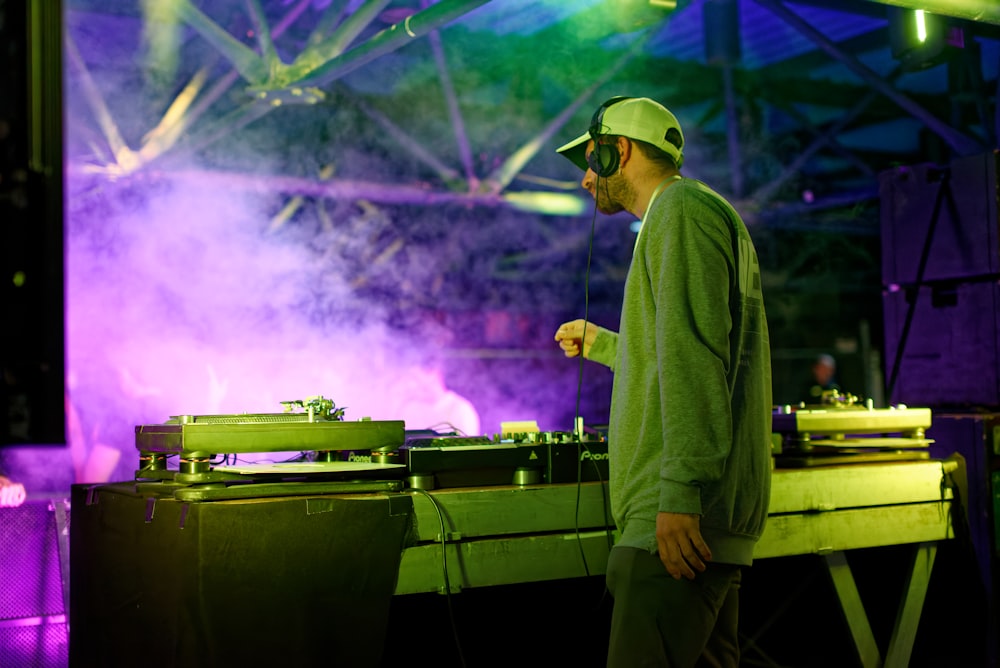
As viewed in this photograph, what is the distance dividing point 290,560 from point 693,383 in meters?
0.92

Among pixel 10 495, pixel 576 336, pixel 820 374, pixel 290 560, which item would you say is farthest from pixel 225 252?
pixel 820 374

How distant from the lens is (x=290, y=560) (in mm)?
1890

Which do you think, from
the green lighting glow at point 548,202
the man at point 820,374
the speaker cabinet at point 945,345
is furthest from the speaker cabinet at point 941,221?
the man at point 820,374

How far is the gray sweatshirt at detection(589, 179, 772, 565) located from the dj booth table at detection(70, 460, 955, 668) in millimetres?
530

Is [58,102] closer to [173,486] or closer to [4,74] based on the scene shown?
[4,74]

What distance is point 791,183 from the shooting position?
25.6 feet

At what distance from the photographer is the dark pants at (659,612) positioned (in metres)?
1.64

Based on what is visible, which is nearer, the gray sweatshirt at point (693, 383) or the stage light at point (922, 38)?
the gray sweatshirt at point (693, 383)

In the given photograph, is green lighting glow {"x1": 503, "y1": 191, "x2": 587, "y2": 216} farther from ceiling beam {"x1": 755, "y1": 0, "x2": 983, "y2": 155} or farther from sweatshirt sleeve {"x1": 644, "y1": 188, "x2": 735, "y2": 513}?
sweatshirt sleeve {"x1": 644, "y1": 188, "x2": 735, "y2": 513}

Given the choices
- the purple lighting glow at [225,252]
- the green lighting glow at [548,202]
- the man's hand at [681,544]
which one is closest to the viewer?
the man's hand at [681,544]

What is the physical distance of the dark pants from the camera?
64.5 inches

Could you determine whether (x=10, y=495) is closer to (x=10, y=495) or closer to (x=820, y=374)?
(x=10, y=495)

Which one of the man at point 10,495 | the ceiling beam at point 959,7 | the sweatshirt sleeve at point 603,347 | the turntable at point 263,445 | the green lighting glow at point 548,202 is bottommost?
the man at point 10,495

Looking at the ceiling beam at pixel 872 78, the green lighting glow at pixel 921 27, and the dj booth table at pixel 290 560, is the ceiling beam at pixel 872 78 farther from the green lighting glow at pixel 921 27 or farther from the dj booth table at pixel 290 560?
the dj booth table at pixel 290 560
